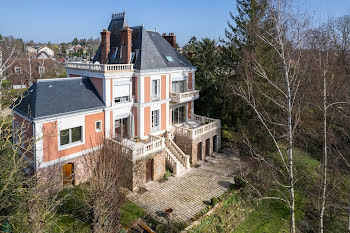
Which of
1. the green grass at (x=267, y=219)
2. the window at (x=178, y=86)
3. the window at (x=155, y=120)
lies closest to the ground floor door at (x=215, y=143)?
the window at (x=178, y=86)

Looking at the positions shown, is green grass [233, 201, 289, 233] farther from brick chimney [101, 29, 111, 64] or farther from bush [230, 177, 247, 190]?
brick chimney [101, 29, 111, 64]

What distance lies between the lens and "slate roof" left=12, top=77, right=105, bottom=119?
A: 62.1ft

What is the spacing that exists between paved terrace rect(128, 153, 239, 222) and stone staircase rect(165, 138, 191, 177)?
0.57m

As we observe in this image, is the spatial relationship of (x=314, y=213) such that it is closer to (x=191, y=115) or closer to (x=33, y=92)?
(x=191, y=115)

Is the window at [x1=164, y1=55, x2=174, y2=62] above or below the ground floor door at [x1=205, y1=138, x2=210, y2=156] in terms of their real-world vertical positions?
above

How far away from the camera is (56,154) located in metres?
19.4

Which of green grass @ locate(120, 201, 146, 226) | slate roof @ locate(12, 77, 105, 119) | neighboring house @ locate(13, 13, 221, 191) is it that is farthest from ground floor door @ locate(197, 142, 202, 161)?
slate roof @ locate(12, 77, 105, 119)

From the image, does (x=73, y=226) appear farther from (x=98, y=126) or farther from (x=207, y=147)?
(x=207, y=147)

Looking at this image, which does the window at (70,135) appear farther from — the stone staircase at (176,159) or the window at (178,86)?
the window at (178,86)

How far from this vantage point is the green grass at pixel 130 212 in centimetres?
1733

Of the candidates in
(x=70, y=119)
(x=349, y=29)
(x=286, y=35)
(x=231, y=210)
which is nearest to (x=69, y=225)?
(x=70, y=119)

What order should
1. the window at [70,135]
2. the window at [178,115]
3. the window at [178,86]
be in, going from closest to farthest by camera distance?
the window at [70,135] → the window at [178,86] → the window at [178,115]

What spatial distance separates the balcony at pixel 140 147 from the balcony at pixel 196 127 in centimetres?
362

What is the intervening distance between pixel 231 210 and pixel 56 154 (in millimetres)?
13467
